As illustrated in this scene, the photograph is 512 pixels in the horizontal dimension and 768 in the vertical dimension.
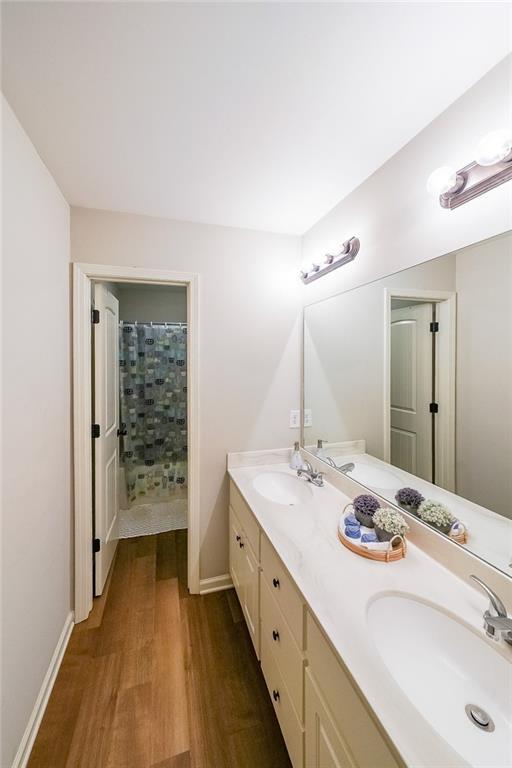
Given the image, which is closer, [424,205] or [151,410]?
[424,205]

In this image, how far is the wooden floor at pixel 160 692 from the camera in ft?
3.72

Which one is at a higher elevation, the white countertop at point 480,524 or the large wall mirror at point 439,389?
the large wall mirror at point 439,389

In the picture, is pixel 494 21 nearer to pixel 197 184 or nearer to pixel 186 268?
pixel 197 184

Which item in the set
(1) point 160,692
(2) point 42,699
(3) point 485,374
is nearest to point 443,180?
(3) point 485,374

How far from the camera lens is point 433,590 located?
→ 90 cm

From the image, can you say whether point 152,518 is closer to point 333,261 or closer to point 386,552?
point 386,552

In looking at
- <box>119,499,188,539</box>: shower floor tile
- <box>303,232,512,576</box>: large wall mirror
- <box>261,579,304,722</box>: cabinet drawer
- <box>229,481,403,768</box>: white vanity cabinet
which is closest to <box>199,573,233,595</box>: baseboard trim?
<box>229,481,403,768</box>: white vanity cabinet

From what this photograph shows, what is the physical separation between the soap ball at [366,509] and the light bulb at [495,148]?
1175 millimetres

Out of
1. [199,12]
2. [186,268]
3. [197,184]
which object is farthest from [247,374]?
[199,12]

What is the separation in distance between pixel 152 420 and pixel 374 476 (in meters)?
2.39

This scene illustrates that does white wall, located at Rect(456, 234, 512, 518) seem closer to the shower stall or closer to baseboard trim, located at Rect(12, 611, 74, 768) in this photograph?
baseboard trim, located at Rect(12, 611, 74, 768)

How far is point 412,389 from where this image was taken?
1186mm

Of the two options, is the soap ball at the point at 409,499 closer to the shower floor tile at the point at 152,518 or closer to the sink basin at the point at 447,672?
the sink basin at the point at 447,672

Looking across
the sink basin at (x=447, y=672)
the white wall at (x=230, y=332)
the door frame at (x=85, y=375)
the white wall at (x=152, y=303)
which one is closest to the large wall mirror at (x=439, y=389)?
the sink basin at (x=447, y=672)
